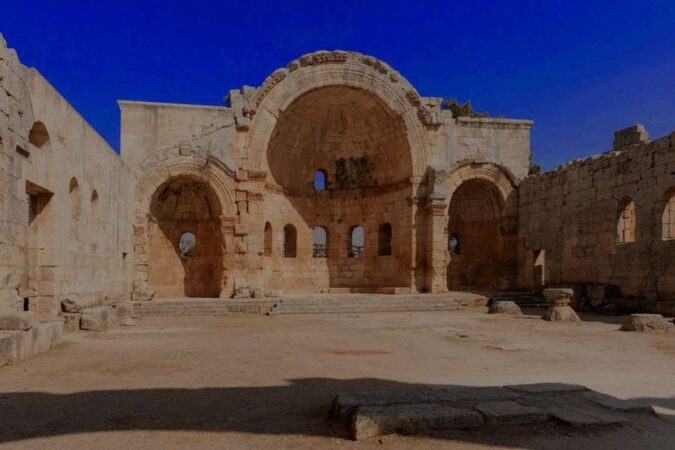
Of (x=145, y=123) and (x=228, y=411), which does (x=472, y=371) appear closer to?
(x=228, y=411)

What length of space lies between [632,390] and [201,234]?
1693 cm

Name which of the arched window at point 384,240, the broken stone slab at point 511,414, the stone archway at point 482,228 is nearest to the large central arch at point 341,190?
the arched window at point 384,240

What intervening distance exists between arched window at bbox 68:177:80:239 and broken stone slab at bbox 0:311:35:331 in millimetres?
4068

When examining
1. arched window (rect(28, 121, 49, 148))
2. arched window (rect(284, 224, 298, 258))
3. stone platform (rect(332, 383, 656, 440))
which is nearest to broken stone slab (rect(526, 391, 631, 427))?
stone platform (rect(332, 383, 656, 440))

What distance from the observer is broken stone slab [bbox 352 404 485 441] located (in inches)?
145

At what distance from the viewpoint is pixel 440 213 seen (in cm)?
1842

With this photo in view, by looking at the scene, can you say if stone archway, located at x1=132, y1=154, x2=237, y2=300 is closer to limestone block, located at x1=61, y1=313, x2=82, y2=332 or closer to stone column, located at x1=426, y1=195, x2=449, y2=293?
limestone block, located at x1=61, y1=313, x2=82, y2=332

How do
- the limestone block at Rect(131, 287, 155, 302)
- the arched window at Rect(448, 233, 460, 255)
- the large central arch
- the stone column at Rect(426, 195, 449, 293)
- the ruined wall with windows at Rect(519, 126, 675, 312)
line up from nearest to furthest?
the ruined wall with windows at Rect(519, 126, 675, 312), the limestone block at Rect(131, 287, 155, 302), the stone column at Rect(426, 195, 449, 293), the large central arch, the arched window at Rect(448, 233, 460, 255)

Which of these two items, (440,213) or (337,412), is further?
(440,213)

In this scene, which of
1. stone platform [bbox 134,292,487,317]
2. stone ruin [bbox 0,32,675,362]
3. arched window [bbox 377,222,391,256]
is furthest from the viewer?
arched window [bbox 377,222,391,256]

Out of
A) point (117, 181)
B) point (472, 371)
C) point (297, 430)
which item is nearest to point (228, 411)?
point (297, 430)

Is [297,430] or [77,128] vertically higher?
[77,128]

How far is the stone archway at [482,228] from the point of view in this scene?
1938 centimetres

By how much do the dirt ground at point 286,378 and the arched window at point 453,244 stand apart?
1135 cm
